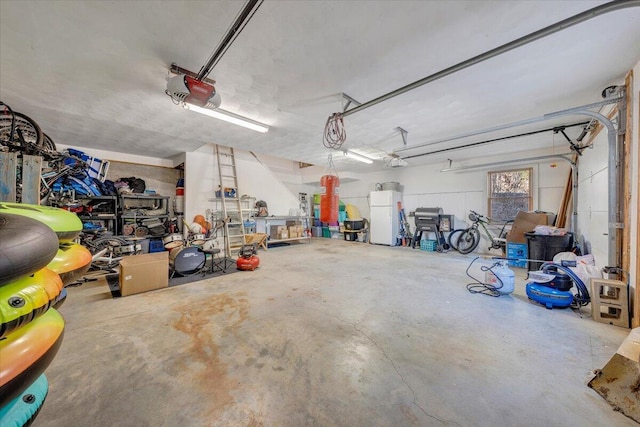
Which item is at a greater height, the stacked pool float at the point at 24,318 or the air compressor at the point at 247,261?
the stacked pool float at the point at 24,318

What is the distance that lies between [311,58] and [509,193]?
623cm

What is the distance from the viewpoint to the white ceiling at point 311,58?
5.46 ft

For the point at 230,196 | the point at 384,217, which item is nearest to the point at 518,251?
the point at 384,217

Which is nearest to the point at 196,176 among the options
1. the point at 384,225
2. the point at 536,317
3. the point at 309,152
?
the point at 309,152

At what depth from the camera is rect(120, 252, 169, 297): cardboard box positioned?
9.99ft

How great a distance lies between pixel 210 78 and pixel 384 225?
6.20 meters

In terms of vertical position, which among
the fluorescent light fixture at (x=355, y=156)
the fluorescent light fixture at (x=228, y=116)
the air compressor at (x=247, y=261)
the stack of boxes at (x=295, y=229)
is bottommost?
the air compressor at (x=247, y=261)

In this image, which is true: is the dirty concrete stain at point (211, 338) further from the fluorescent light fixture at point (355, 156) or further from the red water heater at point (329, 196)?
the fluorescent light fixture at point (355, 156)

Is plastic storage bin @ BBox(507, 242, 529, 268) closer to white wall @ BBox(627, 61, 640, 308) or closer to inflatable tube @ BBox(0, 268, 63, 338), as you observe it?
white wall @ BBox(627, 61, 640, 308)

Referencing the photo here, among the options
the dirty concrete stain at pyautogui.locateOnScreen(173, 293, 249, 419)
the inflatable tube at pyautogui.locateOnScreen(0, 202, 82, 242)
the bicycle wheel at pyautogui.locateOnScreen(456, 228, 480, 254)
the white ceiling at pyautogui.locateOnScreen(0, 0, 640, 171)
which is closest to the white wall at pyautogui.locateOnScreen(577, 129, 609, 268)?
the white ceiling at pyautogui.locateOnScreen(0, 0, 640, 171)

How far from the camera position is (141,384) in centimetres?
150

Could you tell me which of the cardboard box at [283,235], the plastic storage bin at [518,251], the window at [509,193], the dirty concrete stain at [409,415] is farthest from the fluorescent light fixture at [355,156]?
the dirty concrete stain at [409,415]

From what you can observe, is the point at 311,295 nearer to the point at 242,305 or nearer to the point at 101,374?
the point at 242,305

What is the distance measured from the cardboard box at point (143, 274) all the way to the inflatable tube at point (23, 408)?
2190 mm
